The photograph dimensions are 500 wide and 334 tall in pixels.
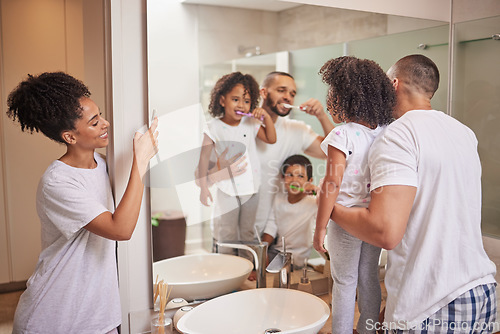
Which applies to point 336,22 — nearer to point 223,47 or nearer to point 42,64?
point 223,47

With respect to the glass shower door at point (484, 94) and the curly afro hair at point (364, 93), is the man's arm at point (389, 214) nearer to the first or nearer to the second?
the curly afro hair at point (364, 93)

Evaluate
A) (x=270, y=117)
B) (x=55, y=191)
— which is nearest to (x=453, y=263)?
(x=270, y=117)

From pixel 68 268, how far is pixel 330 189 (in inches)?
31.7

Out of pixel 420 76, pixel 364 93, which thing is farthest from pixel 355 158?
pixel 420 76

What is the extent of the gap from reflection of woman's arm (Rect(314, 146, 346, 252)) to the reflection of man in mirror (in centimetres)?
28

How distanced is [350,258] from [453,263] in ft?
1.12

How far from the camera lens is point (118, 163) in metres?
1.42

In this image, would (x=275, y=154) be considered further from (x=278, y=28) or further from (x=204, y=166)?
(x=278, y=28)

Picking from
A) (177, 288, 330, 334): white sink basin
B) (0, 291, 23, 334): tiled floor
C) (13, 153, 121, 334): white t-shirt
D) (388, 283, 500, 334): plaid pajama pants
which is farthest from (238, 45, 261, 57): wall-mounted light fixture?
(0, 291, 23, 334): tiled floor

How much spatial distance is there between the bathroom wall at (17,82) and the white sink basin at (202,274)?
5.36 ft

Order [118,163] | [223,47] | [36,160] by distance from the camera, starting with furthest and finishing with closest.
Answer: [36,160], [223,47], [118,163]

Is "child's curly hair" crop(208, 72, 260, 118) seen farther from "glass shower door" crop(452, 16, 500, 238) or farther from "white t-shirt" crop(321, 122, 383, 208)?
"glass shower door" crop(452, 16, 500, 238)

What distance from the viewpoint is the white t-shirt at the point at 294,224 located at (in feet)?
5.64

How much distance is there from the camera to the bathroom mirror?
146 centimetres
